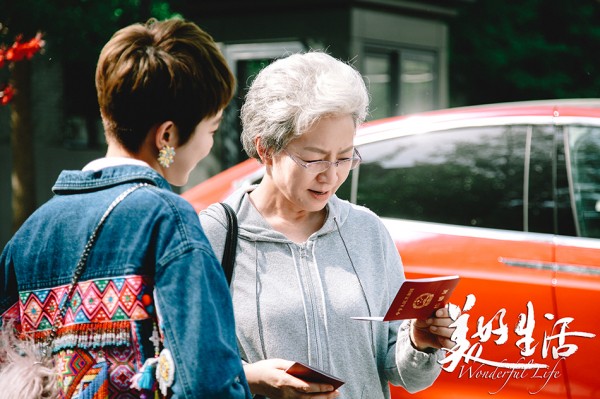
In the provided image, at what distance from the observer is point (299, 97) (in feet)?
6.86

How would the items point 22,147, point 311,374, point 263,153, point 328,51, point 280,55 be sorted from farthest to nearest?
point 280,55 < point 328,51 < point 22,147 < point 263,153 < point 311,374

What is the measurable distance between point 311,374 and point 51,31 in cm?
754

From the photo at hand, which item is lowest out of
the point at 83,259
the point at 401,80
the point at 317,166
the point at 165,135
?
the point at 83,259

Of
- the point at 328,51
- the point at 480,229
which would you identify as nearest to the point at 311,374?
the point at 480,229

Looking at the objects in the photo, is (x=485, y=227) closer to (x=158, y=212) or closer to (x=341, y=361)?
(x=341, y=361)

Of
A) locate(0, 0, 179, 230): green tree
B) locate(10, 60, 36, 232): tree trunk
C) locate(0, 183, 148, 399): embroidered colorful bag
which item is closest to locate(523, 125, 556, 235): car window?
locate(0, 183, 148, 399): embroidered colorful bag

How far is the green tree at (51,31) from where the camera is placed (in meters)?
8.20

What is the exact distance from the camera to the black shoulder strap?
211 cm

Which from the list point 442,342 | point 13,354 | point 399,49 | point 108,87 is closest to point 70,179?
point 108,87

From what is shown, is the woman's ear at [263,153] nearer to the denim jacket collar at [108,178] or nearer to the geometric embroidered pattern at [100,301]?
the denim jacket collar at [108,178]

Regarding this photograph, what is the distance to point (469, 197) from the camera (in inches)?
152

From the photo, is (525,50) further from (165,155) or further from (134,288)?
(134,288)

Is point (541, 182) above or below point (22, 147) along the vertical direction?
above

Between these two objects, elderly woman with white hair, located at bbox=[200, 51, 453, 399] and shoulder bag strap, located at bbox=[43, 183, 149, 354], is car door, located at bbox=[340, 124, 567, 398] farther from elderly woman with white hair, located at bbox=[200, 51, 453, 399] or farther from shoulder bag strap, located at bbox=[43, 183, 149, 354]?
shoulder bag strap, located at bbox=[43, 183, 149, 354]
